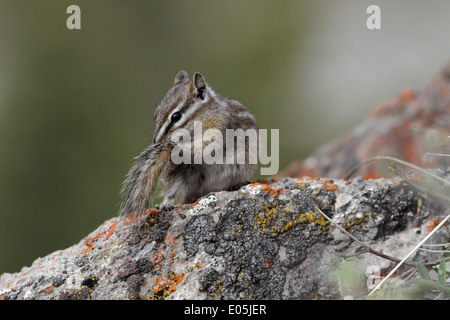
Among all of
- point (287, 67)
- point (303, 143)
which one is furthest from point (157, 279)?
point (287, 67)

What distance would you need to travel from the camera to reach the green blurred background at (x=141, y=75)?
1143 centimetres

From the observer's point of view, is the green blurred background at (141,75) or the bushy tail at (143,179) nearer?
the bushy tail at (143,179)

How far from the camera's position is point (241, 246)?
119 inches

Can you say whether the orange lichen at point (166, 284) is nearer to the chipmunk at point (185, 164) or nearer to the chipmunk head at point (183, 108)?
the chipmunk at point (185, 164)

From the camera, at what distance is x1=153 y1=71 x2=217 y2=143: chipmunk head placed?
4.08 m

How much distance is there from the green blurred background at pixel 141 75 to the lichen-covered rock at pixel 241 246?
7.41 metres

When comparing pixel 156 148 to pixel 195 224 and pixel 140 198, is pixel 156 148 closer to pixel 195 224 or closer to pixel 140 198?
pixel 140 198

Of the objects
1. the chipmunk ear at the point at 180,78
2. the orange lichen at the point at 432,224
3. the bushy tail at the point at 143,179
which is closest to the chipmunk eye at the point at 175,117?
the bushy tail at the point at 143,179

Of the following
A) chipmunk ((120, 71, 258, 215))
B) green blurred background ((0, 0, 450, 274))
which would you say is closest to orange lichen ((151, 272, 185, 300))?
chipmunk ((120, 71, 258, 215))

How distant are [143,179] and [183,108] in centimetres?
99

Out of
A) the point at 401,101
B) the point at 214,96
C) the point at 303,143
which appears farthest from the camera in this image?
the point at 303,143

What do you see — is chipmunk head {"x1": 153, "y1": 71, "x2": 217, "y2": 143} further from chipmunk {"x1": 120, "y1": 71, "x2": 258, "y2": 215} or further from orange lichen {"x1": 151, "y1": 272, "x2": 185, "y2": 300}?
orange lichen {"x1": 151, "y1": 272, "x2": 185, "y2": 300}

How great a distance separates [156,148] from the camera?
3607mm

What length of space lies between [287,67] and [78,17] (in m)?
5.97
